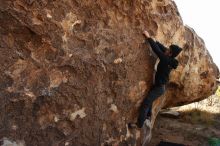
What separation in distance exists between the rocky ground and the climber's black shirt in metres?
2.18

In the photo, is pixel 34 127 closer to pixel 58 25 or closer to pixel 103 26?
pixel 58 25

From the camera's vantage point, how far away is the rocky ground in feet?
30.9

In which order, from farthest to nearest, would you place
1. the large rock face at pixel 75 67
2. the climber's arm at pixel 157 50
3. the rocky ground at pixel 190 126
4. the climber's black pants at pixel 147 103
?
the rocky ground at pixel 190 126 → the climber's black pants at pixel 147 103 → the climber's arm at pixel 157 50 → the large rock face at pixel 75 67

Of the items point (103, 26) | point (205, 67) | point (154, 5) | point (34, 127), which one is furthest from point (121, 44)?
point (205, 67)

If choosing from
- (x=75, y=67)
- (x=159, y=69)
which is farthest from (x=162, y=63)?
(x=75, y=67)

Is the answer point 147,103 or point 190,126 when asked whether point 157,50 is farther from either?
point 190,126

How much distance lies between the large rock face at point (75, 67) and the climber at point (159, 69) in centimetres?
14

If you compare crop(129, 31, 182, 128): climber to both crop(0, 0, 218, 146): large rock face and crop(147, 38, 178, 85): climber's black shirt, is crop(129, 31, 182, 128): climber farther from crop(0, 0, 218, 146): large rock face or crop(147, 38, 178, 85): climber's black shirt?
crop(0, 0, 218, 146): large rock face

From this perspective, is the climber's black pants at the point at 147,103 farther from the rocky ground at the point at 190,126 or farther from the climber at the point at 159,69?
the rocky ground at the point at 190,126

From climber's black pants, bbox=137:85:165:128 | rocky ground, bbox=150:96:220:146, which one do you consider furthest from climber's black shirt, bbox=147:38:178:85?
rocky ground, bbox=150:96:220:146

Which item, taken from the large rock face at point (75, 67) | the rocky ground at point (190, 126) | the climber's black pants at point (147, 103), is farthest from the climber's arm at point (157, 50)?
the rocky ground at point (190, 126)

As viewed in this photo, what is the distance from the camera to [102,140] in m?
6.58

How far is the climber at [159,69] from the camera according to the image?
707 centimetres

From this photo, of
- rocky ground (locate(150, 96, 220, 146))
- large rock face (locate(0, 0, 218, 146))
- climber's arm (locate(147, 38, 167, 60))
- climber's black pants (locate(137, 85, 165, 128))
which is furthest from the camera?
rocky ground (locate(150, 96, 220, 146))
